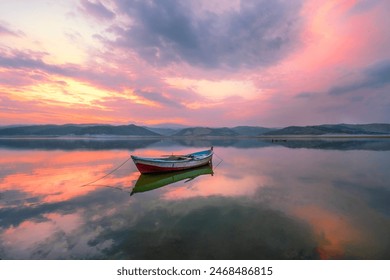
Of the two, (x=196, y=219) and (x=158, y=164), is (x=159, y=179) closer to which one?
A: (x=158, y=164)

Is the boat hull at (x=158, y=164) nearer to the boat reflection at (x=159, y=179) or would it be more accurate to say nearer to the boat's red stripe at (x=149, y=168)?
the boat's red stripe at (x=149, y=168)

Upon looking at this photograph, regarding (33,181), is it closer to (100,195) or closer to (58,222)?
(100,195)

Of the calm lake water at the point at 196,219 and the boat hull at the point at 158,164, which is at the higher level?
the boat hull at the point at 158,164

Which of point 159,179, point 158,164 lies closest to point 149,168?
point 158,164

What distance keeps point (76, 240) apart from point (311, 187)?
17978mm

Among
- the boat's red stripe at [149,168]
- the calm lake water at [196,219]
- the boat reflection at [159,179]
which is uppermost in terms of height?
the boat's red stripe at [149,168]

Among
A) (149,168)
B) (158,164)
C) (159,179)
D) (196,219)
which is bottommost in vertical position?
(159,179)

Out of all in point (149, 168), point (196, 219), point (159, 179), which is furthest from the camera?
point (149, 168)

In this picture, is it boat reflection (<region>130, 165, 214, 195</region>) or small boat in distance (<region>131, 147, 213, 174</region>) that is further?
small boat in distance (<region>131, 147, 213, 174</region>)

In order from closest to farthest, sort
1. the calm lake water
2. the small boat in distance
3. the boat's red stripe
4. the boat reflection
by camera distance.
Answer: the calm lake water
the boat reflection
the small boat in distance
the boat's red stripe

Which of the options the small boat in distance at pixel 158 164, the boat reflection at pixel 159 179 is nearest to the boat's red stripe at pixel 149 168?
the small boat in distance at pixel 158 164

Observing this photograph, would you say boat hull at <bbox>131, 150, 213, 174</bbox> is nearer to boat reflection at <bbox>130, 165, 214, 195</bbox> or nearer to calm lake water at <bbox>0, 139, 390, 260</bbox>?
boat reflection at <bbox>130, 165, 214, 195</bbox>

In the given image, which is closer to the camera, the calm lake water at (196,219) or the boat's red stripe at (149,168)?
the calm lake water at (196,219)

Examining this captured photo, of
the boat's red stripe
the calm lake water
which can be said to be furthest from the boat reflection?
the boat's red stripe
